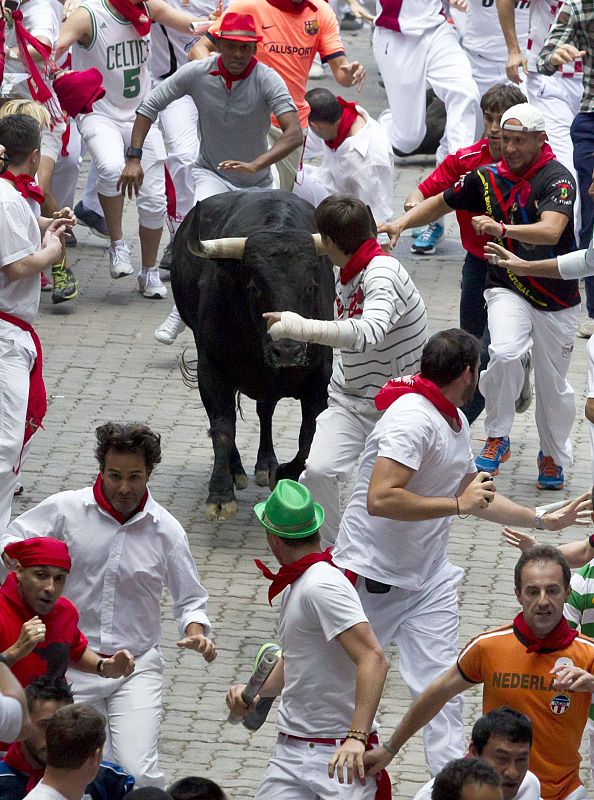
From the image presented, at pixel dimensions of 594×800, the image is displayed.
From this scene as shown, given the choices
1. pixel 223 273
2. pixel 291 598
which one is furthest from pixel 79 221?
pixel 291 598

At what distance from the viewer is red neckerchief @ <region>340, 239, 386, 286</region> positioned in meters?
7.55

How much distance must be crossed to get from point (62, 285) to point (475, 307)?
13.8ft

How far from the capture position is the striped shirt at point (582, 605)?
6.44m

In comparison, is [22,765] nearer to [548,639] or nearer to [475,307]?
[548,639]

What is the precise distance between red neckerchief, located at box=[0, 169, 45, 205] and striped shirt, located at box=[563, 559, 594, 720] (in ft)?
11.3

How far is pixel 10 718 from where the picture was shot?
16.6 ft

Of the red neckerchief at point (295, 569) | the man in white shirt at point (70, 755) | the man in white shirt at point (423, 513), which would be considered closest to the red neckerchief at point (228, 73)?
the man in white shirt at point (423, 513)

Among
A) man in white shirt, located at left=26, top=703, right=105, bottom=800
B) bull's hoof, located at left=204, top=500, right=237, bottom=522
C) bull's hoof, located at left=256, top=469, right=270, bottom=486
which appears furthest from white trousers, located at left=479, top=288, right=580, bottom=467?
man in white shirt, located at left=26, top=703, right=105, bottom=800

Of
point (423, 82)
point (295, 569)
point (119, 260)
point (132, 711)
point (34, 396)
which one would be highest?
point (295, 569)

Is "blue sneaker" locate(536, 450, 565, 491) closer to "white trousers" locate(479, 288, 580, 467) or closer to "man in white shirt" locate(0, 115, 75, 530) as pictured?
"white trousers" locate(479, 288, 580, 467)

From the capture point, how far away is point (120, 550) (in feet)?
20.6

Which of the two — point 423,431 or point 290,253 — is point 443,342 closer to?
point 423,431

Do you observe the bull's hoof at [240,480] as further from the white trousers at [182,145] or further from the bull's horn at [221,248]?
the white trousers at [182,145]

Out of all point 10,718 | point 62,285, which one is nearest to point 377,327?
point 10,718
